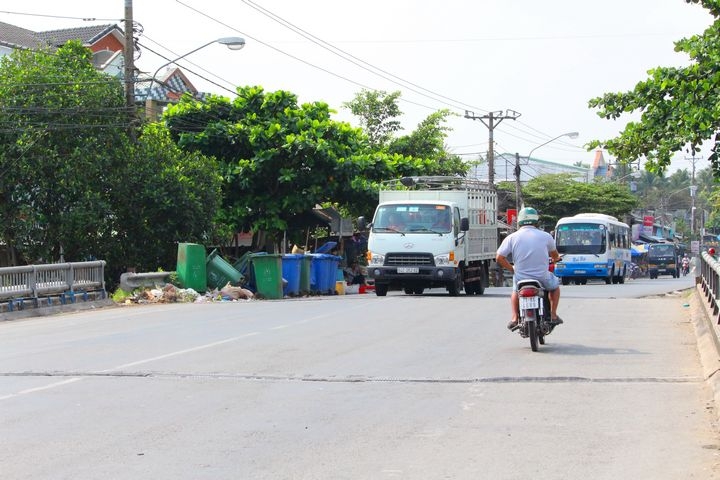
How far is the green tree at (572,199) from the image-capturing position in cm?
7194

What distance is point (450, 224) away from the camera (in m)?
25.5

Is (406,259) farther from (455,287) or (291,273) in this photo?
(291,273)

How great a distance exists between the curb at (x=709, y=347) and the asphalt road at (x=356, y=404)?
0.13 m

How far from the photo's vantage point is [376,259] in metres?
25.4

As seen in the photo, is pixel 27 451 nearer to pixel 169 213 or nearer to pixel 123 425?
pixel 123 425

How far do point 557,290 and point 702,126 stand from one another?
4.94 m

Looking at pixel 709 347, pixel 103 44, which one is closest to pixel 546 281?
pixel 709 347

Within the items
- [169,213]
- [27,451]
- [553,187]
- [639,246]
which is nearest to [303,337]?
[27,451]

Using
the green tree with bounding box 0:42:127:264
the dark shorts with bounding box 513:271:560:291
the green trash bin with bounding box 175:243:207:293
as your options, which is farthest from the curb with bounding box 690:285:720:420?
the green tree with bounding box 0:42:127:264

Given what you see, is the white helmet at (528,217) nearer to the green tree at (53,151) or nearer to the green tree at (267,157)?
the green tree at (53,151)

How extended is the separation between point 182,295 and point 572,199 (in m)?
49.5

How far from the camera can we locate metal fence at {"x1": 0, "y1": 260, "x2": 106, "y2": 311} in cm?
2114

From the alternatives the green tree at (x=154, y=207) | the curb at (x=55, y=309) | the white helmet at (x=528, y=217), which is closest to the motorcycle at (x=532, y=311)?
the white helmet at (x=528, y=217)

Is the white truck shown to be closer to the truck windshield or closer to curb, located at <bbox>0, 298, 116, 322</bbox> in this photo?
the truck windshield
